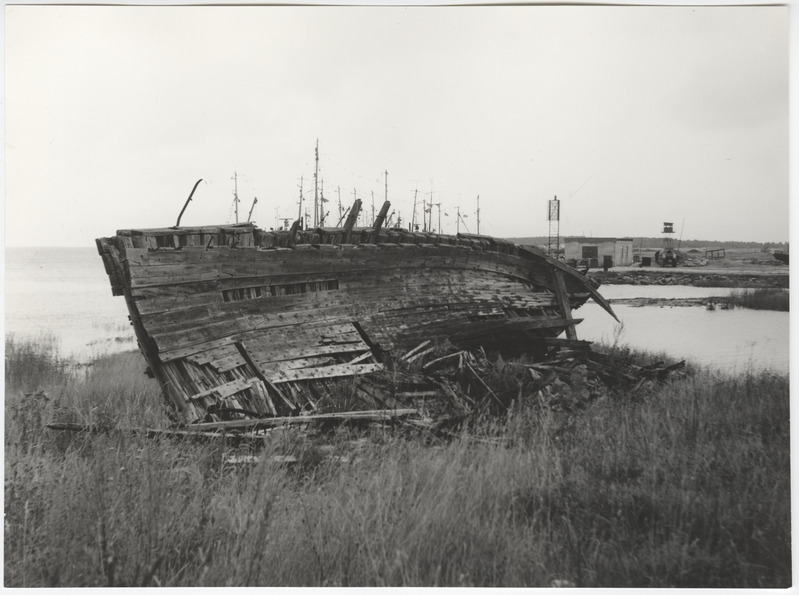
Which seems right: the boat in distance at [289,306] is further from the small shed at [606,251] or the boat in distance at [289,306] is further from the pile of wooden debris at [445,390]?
the small shed at [606,251]

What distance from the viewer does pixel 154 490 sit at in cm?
412

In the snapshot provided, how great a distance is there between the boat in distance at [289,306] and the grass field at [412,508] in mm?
929

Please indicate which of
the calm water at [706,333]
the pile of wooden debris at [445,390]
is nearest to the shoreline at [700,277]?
the calm water at [706,333]

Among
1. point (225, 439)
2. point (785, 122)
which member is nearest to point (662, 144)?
point (785, 122)

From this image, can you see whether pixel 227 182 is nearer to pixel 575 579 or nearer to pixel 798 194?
pixel 575 579

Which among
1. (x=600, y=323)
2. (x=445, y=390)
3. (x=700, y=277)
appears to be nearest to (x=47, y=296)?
(x=445, y=390)

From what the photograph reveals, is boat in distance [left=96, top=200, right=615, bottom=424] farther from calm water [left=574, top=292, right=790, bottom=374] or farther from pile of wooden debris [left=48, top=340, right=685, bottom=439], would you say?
calm water [left=574, top=292, right=790, bottom=374]

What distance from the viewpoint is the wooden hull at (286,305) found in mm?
5441

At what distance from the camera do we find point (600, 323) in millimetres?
12883

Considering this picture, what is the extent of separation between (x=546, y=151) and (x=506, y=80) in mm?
873

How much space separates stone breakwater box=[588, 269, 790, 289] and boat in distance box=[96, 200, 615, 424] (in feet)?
8.15

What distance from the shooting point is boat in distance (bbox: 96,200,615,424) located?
214 inches

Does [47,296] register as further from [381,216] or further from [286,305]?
[381,216]

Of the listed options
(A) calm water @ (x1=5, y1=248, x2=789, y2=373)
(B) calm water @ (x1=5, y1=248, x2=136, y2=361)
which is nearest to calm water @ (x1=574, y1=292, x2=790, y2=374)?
(A) calm water @ (x1=5, y1=248, x2=789, y2=373)
